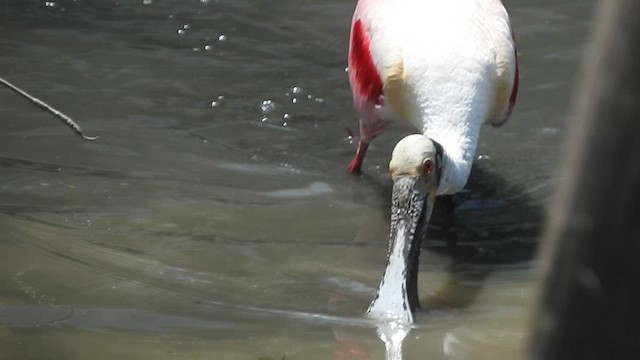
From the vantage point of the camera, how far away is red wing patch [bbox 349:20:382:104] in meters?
5.04

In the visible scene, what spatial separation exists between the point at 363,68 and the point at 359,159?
1.66 ft

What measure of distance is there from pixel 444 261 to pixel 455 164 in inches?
15.0

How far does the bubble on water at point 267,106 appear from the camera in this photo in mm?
6289

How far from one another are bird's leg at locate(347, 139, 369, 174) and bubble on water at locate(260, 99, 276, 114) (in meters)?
0.84

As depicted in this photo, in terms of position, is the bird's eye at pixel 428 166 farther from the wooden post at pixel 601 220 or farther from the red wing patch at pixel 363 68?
the wooden post at pixel 601 220

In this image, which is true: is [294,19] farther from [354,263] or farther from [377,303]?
[377,303]

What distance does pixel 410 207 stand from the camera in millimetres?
4242

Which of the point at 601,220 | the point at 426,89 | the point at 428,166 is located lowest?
the point at 428,166

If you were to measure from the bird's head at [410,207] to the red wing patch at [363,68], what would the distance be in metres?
0.67

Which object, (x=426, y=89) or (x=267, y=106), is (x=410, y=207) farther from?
(x=267, y=106)

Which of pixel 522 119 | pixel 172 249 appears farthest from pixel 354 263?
pixel 522 119

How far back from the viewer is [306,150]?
578cm

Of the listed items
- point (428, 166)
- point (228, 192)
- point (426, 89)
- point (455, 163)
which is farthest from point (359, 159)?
point (428, 166)

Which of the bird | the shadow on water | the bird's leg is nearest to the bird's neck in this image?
the bird
